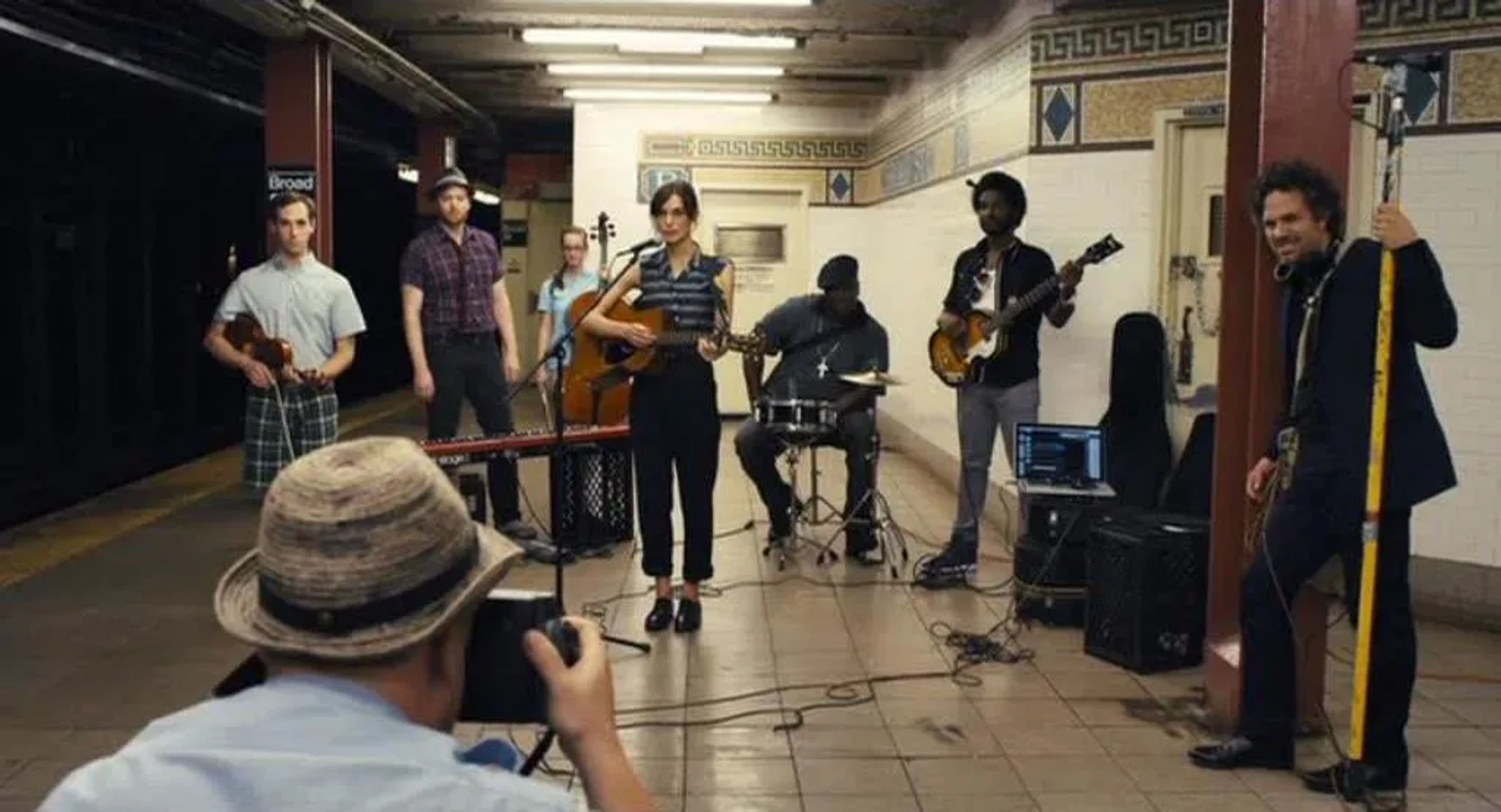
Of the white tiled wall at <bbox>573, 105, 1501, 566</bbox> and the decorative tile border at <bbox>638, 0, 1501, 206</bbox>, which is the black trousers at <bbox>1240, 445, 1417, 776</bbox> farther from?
the decorative tile border at <bbox>638, 0, 1501, 206</bbox>

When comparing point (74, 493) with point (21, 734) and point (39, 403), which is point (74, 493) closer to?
point (39, 403)

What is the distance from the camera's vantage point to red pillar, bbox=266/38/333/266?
24.6 feet

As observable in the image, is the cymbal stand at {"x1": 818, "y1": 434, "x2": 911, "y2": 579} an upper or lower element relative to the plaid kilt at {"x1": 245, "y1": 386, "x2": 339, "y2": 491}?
lower

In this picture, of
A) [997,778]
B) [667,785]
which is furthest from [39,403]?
[997,778]

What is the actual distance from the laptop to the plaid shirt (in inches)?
91.5

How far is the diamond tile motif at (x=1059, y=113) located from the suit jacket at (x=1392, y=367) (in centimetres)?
312

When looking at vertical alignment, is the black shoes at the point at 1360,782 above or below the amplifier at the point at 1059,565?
below

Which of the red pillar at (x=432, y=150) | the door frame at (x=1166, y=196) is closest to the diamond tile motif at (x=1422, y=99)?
the door frame at (x=1166, y=196)

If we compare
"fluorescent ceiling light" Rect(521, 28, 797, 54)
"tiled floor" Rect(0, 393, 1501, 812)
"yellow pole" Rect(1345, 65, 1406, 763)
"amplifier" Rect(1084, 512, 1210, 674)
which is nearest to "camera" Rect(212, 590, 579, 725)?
"tiled floor" Rect(0, 393, 1501, 812)

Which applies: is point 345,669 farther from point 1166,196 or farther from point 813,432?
point 1166,196

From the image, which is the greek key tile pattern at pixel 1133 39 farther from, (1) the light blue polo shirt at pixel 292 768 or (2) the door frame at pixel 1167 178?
(1) the light blue polo shirt at pixel 292 768

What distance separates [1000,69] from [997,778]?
4429 millimetres

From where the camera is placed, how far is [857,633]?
521 cm

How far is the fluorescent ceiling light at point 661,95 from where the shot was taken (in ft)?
35.4
